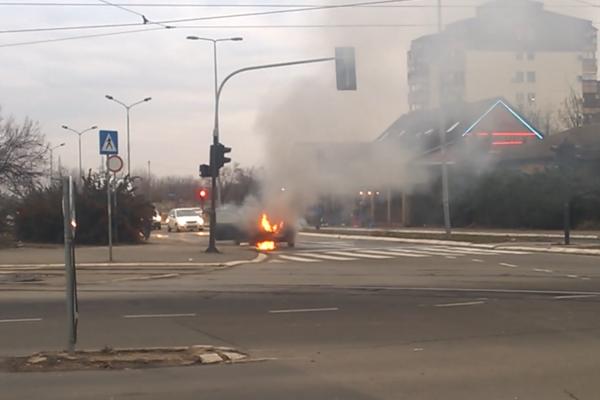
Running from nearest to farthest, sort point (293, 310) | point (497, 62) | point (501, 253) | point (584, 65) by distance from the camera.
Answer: point (293, 310) → point (501, 253) → point (497, 62) → point (584, 65)

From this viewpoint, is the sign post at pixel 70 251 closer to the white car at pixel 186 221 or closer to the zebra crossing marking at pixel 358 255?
the zebra crossing marking at pixel 358 255

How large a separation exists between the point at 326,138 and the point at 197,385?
23098mm

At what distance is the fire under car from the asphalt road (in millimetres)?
13574

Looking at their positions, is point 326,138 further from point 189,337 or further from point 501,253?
point 189,337

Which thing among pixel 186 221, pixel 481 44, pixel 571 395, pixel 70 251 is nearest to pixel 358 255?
pixel 481 44

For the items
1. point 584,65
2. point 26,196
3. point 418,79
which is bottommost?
point 26,196

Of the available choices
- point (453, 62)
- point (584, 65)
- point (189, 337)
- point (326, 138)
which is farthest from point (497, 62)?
point (189, 337)

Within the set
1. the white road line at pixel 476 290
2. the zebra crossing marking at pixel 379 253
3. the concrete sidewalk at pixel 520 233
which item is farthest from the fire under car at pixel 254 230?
the white road line at pixel 476 290

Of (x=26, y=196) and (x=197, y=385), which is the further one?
(x=26, y=196)

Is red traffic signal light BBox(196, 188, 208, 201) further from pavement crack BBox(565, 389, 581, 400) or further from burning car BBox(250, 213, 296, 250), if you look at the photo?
pavement crack BBox(565, 389, 581, 400)

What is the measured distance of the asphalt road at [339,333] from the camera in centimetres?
739

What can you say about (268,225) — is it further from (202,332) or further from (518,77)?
(518,77)

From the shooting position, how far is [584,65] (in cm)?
6191

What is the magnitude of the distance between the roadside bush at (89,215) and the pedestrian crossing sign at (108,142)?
35.0ft
